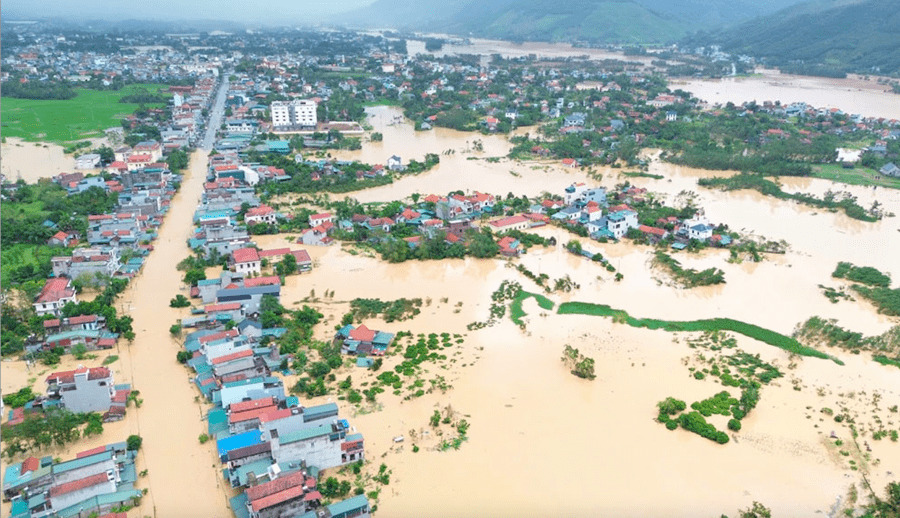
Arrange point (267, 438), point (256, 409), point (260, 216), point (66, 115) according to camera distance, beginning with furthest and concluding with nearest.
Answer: point (66, 115) < point (260, 216) < point (256, 409) < point (267, 438)

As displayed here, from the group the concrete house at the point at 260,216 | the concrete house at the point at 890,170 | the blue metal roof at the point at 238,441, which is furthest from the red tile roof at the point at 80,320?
the concrete house at the point at 890,170

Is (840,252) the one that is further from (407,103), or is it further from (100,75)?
(100,75)

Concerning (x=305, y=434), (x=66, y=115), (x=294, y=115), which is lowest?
(x=305, y=434)

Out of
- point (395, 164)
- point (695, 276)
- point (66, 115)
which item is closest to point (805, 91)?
point (395, 164)

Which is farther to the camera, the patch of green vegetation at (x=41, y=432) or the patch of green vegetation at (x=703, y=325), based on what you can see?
the patch of green vegetation at (x=703, y=325)

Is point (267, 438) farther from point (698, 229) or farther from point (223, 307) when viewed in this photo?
point (698, 229)

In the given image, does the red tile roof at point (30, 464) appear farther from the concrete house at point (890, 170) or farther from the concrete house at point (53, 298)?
the concrete house at point (890, 170)
